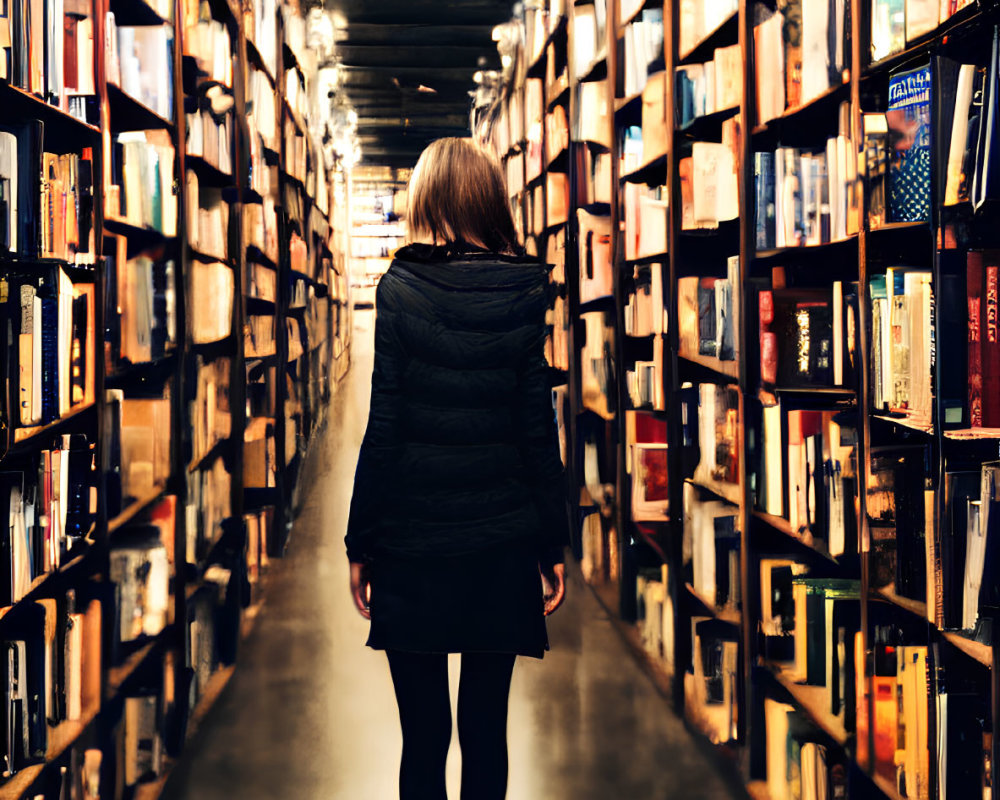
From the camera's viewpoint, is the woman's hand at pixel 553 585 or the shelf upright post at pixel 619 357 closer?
the woman's hand at pixel 553 585

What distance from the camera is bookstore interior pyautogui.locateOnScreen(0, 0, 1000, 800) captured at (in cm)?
157

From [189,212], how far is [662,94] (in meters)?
1.47

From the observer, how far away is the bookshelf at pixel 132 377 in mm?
1730

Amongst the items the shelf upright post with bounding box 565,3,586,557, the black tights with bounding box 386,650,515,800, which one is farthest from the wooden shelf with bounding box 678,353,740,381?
the shelf upright post with bounding box 565,3,586,557

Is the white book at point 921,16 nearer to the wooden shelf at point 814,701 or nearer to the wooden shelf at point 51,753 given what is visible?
the wooden shelf at point 814,701

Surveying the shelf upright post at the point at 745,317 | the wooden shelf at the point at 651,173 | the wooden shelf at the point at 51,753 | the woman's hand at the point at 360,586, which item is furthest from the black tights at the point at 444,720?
the wooden shelf at the point at 651,173

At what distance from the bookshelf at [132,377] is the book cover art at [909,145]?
1413 millimetres

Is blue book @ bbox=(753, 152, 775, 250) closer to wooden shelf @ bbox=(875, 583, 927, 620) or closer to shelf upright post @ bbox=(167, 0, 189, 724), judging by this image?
wooden shelf @ bbox=(875, 583, 927, 620)

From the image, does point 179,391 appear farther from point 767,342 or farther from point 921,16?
point 921,16

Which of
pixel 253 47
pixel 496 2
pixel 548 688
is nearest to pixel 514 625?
pixel 548 688

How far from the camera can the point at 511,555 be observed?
1715 mm

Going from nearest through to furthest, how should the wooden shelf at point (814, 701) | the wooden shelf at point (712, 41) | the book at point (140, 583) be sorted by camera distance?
the wooden shelf at point (814, 701) → the book at point (140, 583) → the wooden shelf at point (712, 41)

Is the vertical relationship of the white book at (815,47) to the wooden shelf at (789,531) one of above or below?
above

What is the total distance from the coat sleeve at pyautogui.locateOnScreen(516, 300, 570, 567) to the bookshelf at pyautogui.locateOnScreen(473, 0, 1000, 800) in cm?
55
